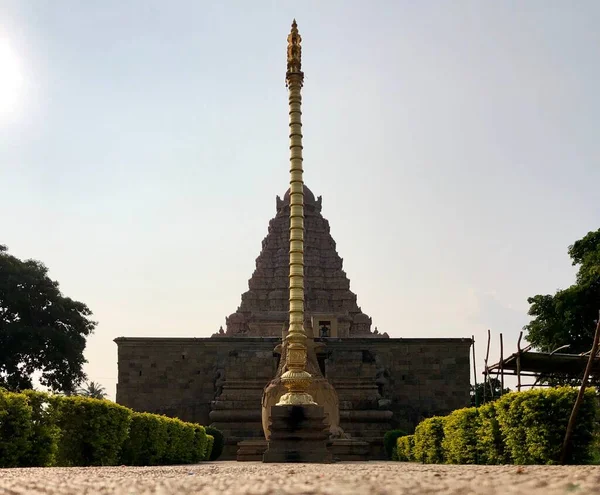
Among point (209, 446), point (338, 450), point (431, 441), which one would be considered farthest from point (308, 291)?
point (431, 441)

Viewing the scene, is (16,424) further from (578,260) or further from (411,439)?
(578,260)

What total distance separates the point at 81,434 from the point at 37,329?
25.3m

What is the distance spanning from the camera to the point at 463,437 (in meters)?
14.3

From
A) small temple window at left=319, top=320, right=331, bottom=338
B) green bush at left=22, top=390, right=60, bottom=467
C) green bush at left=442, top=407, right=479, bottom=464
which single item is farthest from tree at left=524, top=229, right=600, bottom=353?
green bush at left=22, top=390, right=60, bottom=467

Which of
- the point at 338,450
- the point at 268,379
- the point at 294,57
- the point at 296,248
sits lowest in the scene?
the point at 338,450

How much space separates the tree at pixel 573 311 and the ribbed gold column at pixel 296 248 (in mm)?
20113

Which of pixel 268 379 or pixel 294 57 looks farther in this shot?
pixel 268 379

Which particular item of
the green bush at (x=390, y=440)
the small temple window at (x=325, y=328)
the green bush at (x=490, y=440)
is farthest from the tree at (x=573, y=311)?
the green bush at (x=490, y=440)

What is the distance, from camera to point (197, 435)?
21484mm

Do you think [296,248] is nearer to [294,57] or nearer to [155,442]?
[294,57]

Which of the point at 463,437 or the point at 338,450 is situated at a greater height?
the point at 463,437

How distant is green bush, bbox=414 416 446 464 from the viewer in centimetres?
1686

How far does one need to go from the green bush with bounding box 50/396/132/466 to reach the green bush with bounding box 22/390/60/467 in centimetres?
114

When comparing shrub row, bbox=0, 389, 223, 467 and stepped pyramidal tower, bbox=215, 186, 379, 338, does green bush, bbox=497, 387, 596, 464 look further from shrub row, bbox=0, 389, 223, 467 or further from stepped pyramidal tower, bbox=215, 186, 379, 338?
stepped pyramidal tower, bbox=215, 186, 379, 338
